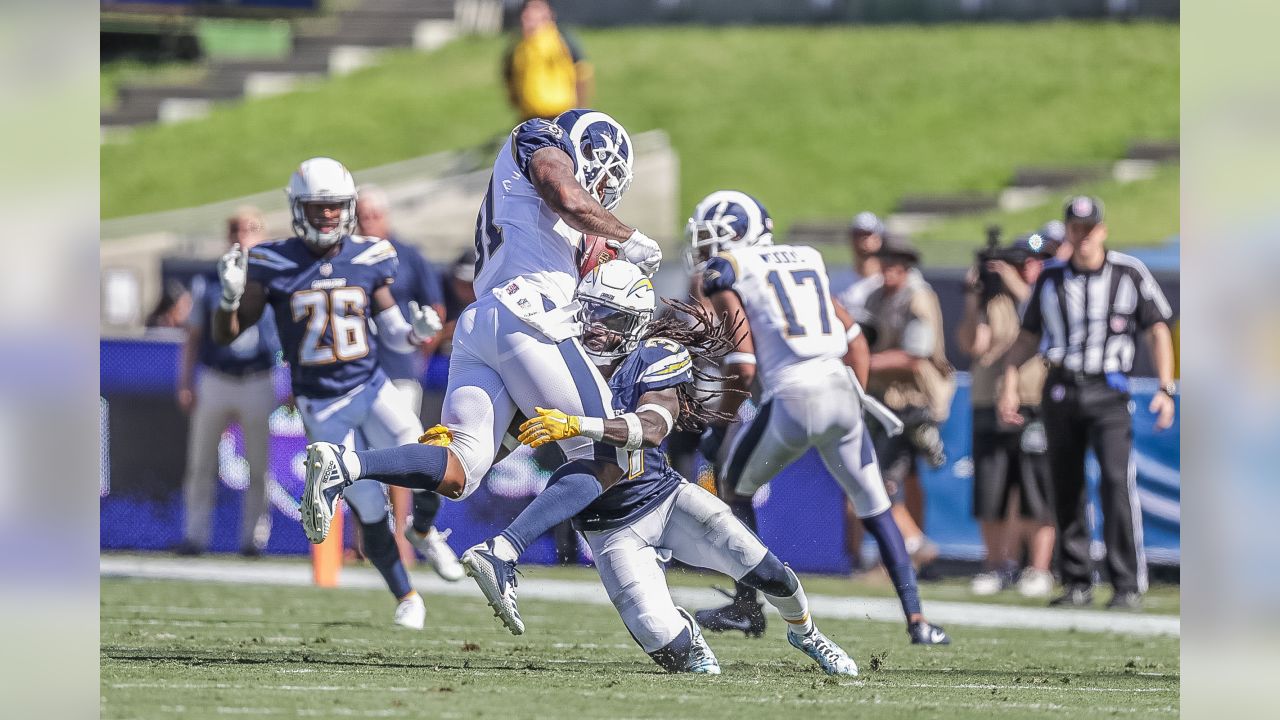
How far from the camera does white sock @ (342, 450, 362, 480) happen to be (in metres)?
6.20

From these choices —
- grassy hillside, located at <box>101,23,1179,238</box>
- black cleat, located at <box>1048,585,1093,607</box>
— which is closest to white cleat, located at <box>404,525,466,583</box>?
black cleat, located at <box>1048,585,1093,607</box>

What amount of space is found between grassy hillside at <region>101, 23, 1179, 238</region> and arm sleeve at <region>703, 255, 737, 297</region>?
1554cm

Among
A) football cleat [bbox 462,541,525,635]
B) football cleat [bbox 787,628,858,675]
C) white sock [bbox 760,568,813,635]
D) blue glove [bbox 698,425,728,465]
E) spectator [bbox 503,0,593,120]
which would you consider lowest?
football cleat [bbox 787,628,858,675]

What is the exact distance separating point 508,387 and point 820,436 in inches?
81.8

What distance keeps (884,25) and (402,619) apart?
23874mm

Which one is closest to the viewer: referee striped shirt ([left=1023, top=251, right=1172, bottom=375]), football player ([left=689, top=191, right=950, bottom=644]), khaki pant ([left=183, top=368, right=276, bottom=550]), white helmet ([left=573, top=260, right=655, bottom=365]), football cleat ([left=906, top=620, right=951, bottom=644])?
white helmet ([left=573, top=260, right=655, bottom=365])

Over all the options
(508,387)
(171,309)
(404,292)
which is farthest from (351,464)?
(171,309)

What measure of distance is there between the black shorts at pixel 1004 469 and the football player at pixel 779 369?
10.1 ft

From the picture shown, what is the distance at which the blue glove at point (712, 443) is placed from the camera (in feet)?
28.0

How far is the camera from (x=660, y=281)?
13.8 m

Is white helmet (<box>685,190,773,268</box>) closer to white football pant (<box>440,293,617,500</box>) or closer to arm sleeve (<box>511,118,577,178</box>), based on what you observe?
arm sleeve (<box>511,118,577,178</box>)

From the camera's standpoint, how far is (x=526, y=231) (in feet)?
22.3
